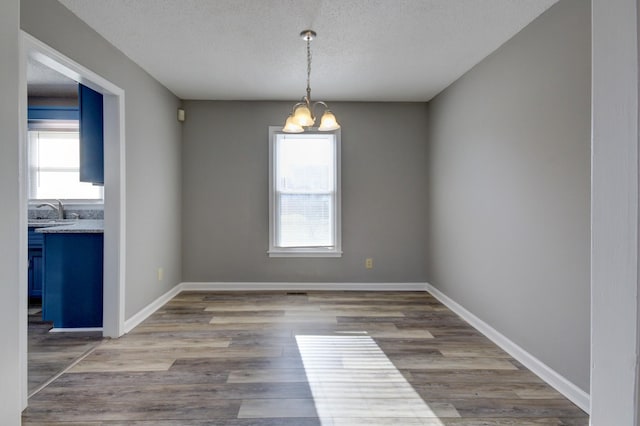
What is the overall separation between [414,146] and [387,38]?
201cm

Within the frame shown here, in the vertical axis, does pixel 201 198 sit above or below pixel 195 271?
above

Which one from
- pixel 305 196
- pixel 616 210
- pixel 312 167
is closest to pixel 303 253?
pixel 305 196

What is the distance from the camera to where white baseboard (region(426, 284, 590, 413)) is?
2.06 meters

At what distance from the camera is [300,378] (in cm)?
235

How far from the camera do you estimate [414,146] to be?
4664 millimetres

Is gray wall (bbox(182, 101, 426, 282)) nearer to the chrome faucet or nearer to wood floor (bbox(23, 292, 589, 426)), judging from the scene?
wood floor (bbox(23, 292, 589, 426))

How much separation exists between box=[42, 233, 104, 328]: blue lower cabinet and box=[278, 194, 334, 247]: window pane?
7.00ft

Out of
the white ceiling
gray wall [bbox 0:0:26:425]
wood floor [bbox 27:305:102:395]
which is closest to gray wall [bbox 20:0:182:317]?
the white ceiling

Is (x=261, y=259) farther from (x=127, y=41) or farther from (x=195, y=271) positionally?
(x=127, y=41)

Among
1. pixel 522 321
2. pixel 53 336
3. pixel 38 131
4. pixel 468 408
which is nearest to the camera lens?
pixel 468 408

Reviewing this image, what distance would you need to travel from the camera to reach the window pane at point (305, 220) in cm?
467

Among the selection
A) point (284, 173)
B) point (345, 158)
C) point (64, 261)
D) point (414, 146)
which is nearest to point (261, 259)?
point (284, 173)

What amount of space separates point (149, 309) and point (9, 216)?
102 inches

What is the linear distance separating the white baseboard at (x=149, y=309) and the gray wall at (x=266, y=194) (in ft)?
1.05
